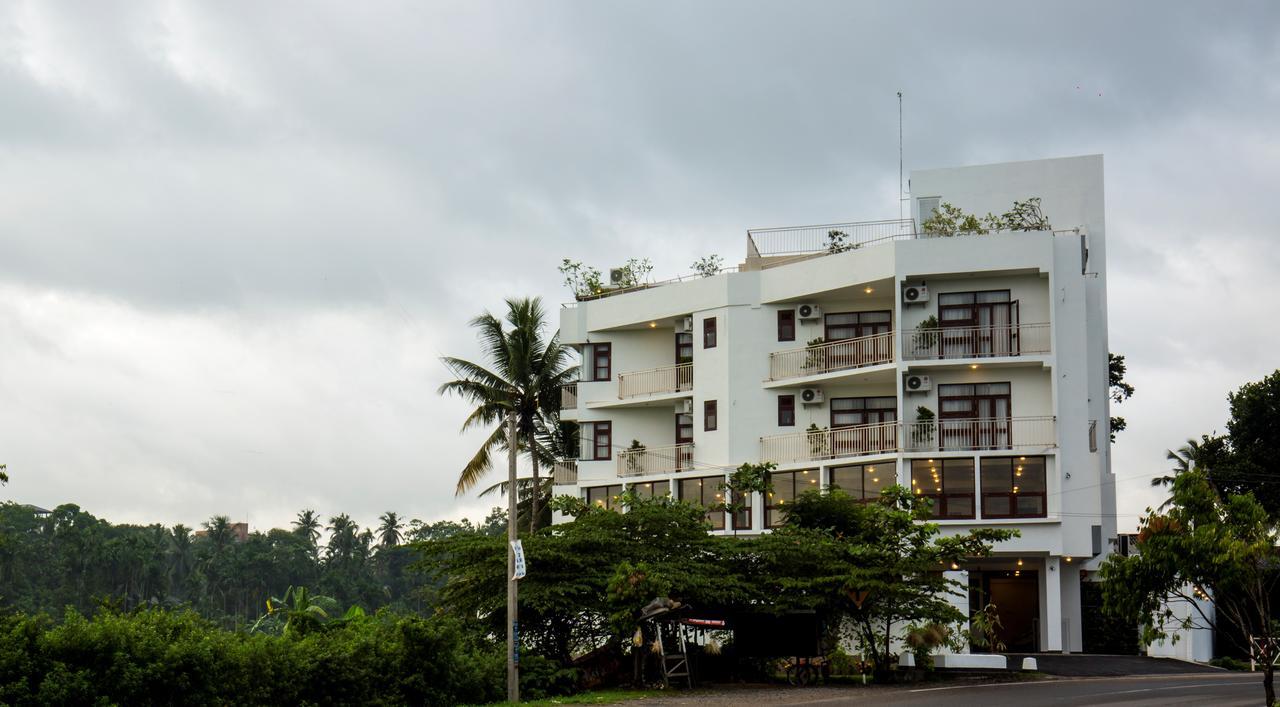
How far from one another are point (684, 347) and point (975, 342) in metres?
10.9

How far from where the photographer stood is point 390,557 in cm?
12812

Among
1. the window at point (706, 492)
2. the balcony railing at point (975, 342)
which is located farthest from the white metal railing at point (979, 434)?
the window at point (706, 492)

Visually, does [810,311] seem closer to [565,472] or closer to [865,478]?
[865,478]

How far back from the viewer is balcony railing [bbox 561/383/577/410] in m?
49.6

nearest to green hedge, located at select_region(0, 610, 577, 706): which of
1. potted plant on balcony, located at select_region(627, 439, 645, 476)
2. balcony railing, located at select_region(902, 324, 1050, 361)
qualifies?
balcony railing, located at select_region(902, 324, 1050, 361)

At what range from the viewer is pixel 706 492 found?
4456 centimetres

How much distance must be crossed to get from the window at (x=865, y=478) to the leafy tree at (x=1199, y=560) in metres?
19.5

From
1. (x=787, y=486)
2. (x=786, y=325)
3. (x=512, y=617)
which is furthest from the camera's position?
(x=786, y=325)

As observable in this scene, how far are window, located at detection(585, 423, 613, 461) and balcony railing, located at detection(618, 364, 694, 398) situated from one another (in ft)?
4.75

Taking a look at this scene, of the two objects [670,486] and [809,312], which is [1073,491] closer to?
[809,312]

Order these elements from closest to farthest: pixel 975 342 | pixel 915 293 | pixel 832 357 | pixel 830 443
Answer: pixel 975 342
pixel 915 293
pixel 830 443
pixel 832 357

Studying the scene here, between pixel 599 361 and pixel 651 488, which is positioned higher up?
pixel 599 361

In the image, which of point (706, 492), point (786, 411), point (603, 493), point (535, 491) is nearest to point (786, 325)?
point (786, 411)

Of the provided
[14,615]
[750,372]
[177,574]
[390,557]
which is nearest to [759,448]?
[750,372]
